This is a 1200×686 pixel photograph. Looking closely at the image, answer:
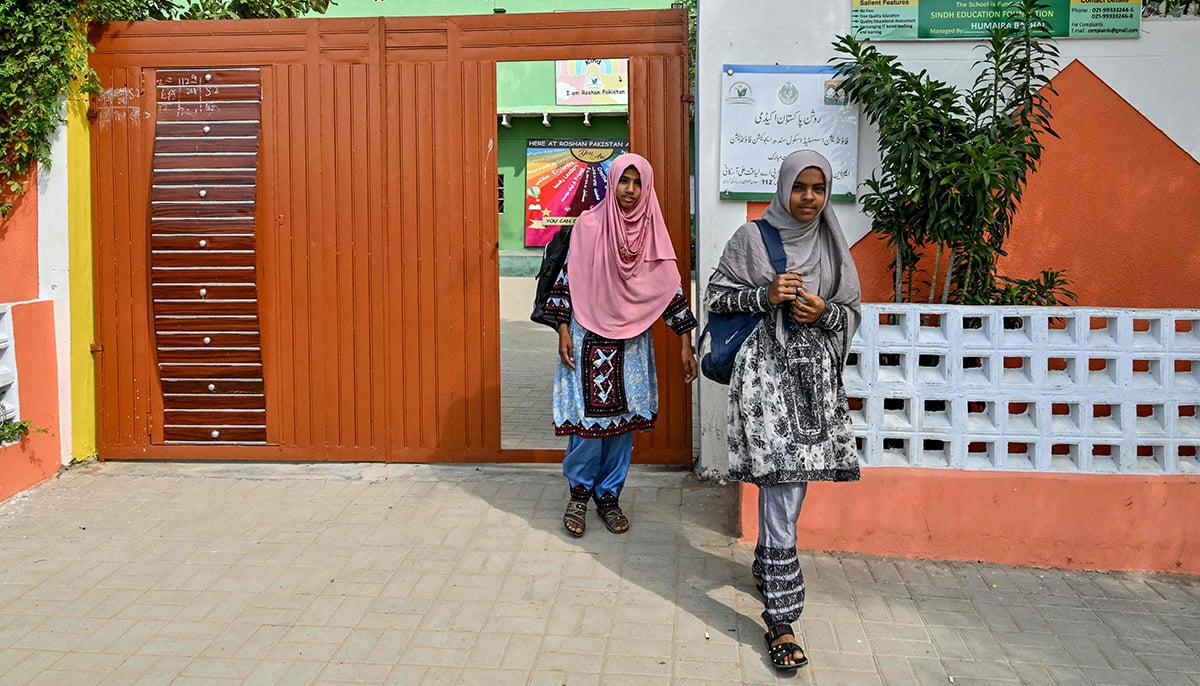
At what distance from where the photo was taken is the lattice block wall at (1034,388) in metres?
3.76

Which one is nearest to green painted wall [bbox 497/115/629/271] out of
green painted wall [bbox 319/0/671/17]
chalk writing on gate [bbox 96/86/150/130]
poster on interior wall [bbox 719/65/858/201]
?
green painted wall [bbox 319/0/671/17]

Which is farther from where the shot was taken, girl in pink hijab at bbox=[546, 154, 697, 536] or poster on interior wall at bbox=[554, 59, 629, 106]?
poster on interior wall at bbox=[554, 59, 629, 106]

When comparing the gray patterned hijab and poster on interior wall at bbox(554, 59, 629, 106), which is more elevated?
poster on interior wall at bbox(554, 59, 629, 106)

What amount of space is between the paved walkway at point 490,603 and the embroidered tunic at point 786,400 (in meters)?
0.58

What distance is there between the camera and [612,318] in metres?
4.04

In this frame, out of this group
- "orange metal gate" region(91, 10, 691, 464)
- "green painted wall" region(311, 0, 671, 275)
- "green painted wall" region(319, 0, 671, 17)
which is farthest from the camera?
"green painted wall" region(311, 0, 671, 275)

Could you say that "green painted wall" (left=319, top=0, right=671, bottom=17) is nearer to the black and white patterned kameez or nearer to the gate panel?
the gate panel

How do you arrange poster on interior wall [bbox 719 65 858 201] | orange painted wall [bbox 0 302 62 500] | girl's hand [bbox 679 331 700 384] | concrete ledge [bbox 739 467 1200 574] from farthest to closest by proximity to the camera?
orange painted wall [bbox 0 302 62 500] < poster on interior wall [bbox 719 65 858 201] < girl's hand [bbox 679 331 700 384] < concrete ledge [bbox 739 467 1200 574]

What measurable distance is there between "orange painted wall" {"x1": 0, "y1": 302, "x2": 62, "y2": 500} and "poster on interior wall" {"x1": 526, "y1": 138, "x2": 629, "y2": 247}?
10.4 m

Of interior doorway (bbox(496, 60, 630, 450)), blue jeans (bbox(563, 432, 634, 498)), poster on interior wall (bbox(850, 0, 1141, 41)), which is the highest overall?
interior doorway (bbox(496, 60, 630, 450))

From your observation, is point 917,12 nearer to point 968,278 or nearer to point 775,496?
point 968,278

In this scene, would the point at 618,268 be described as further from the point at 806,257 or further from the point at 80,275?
the point at 80,275

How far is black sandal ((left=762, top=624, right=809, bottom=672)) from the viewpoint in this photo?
9.50 feet

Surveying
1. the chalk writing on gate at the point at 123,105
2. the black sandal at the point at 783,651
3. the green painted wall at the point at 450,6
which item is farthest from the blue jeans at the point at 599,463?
the green painted wall at the point at 450,6
